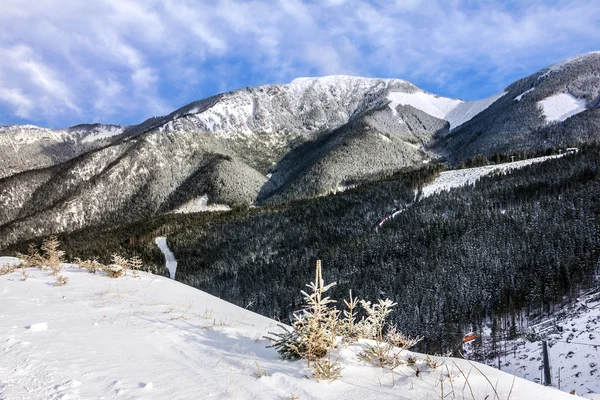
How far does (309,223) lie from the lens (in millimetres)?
91250

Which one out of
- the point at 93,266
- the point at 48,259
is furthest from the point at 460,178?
the point at 48,259

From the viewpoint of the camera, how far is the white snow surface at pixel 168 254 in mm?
89512

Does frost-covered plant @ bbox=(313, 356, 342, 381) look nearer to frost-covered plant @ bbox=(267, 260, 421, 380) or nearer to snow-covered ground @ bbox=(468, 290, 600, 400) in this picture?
frost-covered plant @ bbox=(267, 260, 421, 380)

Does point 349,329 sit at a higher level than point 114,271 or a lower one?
lower

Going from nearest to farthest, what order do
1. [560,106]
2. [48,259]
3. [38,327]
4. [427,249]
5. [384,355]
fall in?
[384,355] → [38,327] → [48,259] → [427,249] → [560,106]

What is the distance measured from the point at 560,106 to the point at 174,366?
243 metres

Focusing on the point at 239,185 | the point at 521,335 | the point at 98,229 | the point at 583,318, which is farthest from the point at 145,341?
the point at 239,185

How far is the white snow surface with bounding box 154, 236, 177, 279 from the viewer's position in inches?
3524

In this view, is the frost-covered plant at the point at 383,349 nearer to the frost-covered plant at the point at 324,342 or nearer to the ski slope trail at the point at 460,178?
the frost-covered plant at the point at 324,342

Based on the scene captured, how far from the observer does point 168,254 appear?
9881 centimetres

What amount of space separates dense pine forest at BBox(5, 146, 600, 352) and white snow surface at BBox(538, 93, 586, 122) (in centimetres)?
12204

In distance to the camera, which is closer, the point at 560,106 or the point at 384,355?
the point at 384,355

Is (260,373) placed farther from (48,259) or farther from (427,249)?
(427,249)

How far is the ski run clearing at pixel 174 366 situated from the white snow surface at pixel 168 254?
277ft
